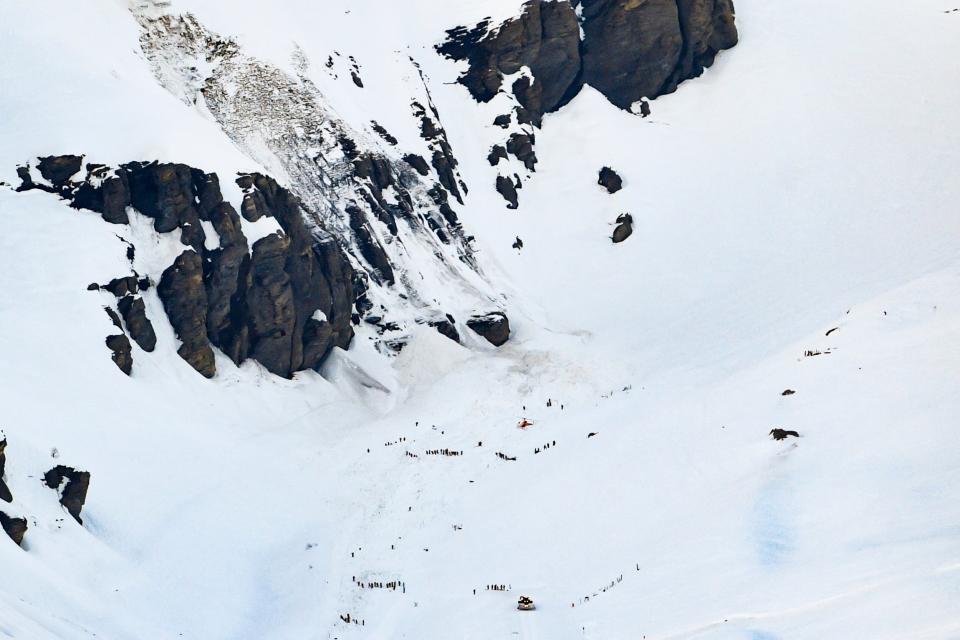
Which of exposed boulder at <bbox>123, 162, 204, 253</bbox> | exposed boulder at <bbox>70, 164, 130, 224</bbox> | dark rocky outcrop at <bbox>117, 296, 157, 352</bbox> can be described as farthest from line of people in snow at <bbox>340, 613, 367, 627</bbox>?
exposed boulder at <bbox>70, 164, 130, 224</bbox>

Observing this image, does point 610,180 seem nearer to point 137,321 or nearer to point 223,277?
point 223,277

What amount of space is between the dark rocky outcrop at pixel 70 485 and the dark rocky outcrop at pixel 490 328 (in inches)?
833

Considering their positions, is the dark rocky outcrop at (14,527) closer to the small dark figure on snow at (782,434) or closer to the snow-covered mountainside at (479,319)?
the snow-covered mountainside at (479,319)

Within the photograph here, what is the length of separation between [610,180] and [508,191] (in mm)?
5071

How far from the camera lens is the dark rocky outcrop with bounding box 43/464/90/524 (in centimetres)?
2555

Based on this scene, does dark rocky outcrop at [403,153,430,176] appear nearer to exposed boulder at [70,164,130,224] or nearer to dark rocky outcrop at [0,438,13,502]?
exposed boulder at [70,164,130,224]

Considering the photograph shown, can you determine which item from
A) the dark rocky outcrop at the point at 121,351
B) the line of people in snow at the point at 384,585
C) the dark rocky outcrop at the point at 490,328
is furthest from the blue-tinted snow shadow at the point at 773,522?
the dark rocky outcrop at the point at 490,328

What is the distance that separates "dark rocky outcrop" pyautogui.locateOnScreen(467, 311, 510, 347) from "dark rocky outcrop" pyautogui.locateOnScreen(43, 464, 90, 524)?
21.2 meters

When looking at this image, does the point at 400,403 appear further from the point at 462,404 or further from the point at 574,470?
the point at 574,470

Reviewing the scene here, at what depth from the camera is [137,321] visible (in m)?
34.3

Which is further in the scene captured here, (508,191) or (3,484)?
(508,191)

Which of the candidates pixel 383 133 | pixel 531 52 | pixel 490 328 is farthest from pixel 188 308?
pixel 531 52

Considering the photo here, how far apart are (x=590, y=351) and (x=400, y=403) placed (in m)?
8.50

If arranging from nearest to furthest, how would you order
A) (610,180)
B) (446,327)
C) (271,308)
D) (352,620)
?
(352,620), (271,308), (446,327), (610,180)
